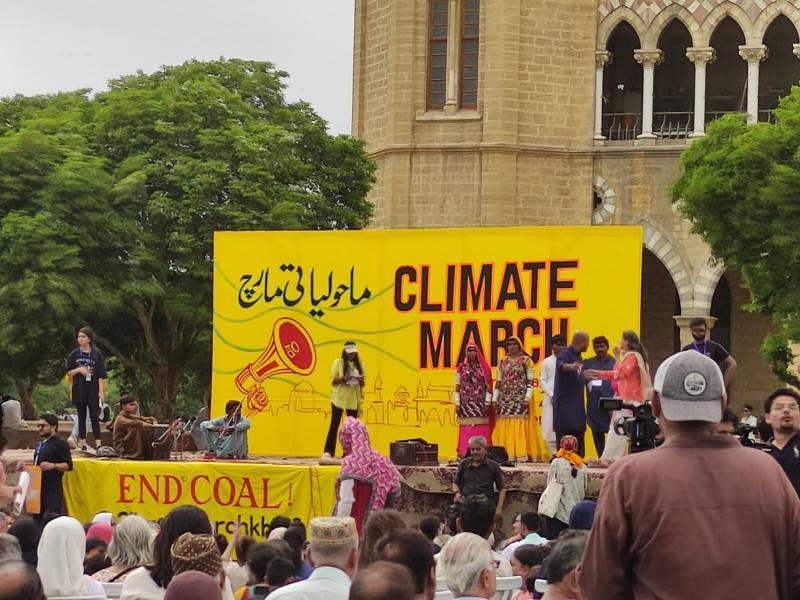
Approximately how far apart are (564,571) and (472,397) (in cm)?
1296

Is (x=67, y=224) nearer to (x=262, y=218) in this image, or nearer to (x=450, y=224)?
(x=262, y=218)

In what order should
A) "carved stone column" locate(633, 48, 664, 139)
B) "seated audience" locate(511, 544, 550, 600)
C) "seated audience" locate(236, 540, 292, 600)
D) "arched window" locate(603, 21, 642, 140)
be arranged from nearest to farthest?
"seated audience" locate(236, 540, 292, 600), "seated audience" locate(511, 544, 550, 600), "carved stone column" locate(633, 48, 664, 139), "arched window" locate(603, 21, 642, 140)

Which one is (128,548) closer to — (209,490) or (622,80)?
(209,490)

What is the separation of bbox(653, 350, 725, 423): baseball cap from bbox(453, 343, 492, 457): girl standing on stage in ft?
46.2

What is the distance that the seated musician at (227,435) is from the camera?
20156 mm

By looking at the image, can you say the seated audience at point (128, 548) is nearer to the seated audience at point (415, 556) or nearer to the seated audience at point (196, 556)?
the seated audience at point (196, 556)

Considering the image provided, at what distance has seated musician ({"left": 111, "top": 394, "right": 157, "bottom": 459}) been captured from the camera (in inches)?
747

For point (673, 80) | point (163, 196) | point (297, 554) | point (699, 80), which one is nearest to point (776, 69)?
point (673, 80)

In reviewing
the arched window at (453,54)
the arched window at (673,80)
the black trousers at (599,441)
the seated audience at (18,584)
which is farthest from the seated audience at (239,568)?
the arched window at (673,80)

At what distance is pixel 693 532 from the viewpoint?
15.5 ft

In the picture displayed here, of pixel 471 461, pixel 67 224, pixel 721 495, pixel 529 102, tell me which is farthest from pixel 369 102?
pixel 721 495

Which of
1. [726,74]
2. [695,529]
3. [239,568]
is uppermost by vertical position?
[726,74]

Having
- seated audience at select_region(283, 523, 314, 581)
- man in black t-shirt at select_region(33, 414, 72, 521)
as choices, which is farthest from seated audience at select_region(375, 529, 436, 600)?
man in black t-shirt at select_region(33, 414, 72, 521)

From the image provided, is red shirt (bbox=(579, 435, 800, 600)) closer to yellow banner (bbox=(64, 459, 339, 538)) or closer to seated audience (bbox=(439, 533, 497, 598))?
seated audience (bbox=(439, 533, 497, 598))
